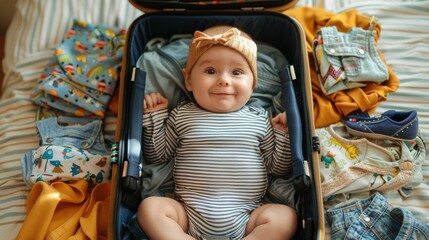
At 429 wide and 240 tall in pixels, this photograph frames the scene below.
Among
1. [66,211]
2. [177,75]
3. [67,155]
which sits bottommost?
[66,211]

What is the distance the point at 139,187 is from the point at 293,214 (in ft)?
1.38

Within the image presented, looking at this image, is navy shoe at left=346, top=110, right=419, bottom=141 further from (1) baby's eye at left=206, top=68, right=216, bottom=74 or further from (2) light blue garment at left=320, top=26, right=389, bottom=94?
(1) baby's eye at left=206, top=68, right=216, bottom=74

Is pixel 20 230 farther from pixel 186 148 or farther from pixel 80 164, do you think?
pixel 186 148

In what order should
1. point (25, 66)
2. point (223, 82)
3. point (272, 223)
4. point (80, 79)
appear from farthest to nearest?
point (25, 66), point (80, 79), point (223, 82), point (272, 223)

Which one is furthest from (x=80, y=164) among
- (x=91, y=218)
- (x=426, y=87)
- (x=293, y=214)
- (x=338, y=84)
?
(x=426, y=87)

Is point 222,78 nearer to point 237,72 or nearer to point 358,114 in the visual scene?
point 237,72

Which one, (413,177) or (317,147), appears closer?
(317,147)

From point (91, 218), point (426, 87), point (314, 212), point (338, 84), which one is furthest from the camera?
point (426, 87)

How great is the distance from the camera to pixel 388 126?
125 cm

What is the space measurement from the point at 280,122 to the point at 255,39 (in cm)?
36

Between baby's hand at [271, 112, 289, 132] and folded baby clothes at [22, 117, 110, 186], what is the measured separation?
1.71ft

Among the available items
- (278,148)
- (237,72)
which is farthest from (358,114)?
(237,72)

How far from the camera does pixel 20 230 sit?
3.71 feet

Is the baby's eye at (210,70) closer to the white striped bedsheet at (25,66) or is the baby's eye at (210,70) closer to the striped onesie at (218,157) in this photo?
the striped onesie at (218,157)
